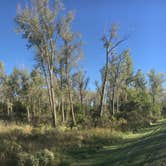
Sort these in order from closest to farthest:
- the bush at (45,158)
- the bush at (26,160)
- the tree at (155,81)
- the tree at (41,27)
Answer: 1. the bush at (26,160)
2. the bush at (45,158)
3. the tree at (41,27)
4. the tree at (155,81)

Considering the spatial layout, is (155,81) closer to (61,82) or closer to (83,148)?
(61,82)

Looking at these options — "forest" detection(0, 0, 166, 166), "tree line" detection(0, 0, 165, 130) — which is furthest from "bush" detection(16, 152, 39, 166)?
"tree line" detection(0, 0, 165, 130)

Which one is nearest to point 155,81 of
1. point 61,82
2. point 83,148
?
point 61,82

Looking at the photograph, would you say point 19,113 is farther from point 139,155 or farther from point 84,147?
point 139,155

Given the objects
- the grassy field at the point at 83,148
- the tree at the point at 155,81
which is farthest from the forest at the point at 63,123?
the tree at the point at 155,81

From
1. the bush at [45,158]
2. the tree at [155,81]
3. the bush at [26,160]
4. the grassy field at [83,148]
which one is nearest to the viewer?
the grassy field at [83,148]

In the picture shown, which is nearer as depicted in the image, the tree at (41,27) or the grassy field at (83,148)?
the grassy field at (83,148)

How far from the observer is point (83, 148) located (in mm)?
13180

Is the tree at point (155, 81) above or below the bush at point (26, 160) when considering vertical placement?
above

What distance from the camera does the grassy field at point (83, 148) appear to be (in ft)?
28.8

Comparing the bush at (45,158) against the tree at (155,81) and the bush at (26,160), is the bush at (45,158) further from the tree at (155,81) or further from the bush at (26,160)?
the tree at (155,81)

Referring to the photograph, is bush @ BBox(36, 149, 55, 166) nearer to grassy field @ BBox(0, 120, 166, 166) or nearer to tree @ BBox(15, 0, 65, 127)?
grassy field @ BBox(0, 120, 166, 166)

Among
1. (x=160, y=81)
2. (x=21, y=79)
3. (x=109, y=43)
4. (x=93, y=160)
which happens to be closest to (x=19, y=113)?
(x=21, y=79)

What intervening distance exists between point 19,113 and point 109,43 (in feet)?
88.5
